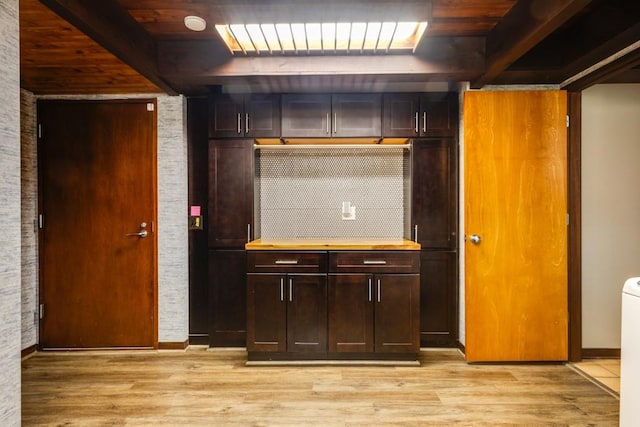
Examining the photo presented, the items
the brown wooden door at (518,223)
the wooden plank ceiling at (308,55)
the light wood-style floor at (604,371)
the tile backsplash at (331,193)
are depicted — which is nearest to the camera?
the wooden plank ceiling at (308,55)

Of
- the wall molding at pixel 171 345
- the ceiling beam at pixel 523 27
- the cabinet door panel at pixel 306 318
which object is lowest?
the wall molding at pixel 171 345

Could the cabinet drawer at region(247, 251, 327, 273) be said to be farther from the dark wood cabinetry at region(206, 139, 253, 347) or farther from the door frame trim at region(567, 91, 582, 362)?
the door frame trim at region(567, 91, 582, 362)

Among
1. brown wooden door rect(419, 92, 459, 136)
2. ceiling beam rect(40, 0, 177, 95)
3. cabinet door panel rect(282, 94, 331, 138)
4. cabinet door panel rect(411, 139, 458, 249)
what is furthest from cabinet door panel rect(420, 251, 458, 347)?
ceiling beam rect(40, 0, 177, 95)

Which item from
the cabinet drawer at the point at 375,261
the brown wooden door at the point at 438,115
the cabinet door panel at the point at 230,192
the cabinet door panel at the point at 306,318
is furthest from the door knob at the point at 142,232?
the brown wooden door at the point at 438,115

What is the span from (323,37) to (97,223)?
8.29 feet

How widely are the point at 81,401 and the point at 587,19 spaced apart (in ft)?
14.0

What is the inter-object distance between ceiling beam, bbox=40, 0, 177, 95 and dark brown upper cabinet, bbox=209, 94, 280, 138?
572mm

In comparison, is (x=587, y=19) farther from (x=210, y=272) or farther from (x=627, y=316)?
(x=210, y=272)

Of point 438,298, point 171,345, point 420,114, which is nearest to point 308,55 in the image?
point 420,114

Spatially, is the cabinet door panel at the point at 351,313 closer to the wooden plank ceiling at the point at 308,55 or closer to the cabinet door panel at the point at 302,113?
the cabinet door panel at the point at 302,113

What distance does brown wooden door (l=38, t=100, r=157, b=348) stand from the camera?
342 cm

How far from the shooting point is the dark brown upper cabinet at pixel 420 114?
3.34 metres

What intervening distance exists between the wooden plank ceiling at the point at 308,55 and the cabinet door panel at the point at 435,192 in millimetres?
572

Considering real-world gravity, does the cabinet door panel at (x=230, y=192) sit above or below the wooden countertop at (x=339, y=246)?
above
